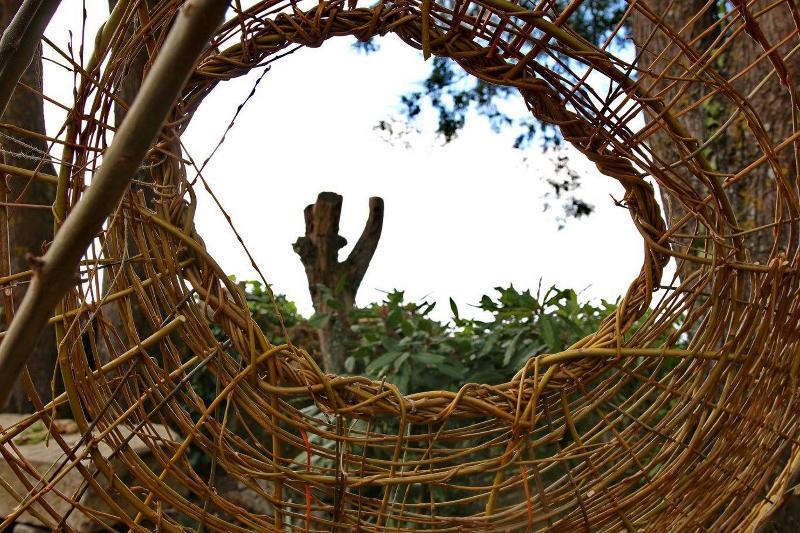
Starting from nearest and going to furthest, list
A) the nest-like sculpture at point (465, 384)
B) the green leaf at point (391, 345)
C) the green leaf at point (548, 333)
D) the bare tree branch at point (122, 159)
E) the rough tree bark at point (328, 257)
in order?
1. the bare tree branch at point (122, 159)
2. the nest-like sculpture at point (465, 384)
3. the green leaf at point (548, 333)
4. the green leaf at point (391, 345)
5. the rough tree bark at point (328, 257)

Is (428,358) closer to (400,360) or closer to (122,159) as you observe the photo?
(400,360)

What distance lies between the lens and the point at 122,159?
42 cm

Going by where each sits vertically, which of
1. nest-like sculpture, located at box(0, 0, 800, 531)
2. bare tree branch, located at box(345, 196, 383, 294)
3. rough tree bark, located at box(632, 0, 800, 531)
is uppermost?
rough tree bark, located at box(632, 0, 800, 531)

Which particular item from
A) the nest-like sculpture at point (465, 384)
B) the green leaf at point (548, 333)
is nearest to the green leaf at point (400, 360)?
the green leaf at point (548, 333)

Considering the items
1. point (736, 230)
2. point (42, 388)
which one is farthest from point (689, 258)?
point (42, 388)

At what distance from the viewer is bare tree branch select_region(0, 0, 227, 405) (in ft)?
1.35

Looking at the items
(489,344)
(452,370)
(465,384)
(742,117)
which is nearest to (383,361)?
(452,370)

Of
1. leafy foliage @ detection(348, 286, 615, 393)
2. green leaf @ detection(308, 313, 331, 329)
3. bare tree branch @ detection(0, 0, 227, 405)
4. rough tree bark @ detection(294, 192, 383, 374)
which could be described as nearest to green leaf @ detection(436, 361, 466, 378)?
leafy foliage @ detection(348, 286, 615, 393)

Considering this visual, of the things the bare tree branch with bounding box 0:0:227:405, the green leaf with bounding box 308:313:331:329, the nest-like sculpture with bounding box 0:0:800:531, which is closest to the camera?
the bare tree branch with bounding box 0:0:227:405

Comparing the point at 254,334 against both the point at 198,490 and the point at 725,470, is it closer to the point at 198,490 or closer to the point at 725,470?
the point at 198,490

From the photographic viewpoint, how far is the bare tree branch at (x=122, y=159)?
411 mm

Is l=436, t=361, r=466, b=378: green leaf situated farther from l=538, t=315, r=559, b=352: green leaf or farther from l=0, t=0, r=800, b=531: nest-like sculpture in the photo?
l=0, t=0, r=800, b=531: nest-like sculpture

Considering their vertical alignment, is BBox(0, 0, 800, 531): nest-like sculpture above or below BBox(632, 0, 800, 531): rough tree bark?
below

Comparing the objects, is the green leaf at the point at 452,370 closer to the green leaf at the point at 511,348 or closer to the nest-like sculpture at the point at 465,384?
the green leaf at the point at 511,348
